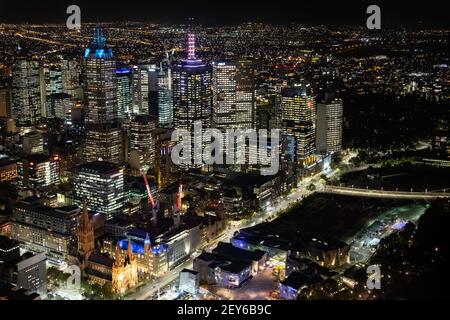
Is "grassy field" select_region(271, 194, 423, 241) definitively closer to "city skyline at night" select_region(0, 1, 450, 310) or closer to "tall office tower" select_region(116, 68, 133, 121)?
"city skyline at night" select_region(0, 1, 450, 310)

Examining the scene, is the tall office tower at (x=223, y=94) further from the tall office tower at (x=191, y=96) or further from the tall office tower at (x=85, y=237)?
the tall office tower at (x=85, y=237)

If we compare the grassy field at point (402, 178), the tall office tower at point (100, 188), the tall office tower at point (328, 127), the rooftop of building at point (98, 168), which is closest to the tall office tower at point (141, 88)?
the tall office tower at point (328, 127)

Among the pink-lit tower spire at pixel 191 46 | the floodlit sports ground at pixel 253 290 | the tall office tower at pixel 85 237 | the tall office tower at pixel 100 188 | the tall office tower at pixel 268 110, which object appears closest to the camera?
the floodlit sports ground at pixel 253 290

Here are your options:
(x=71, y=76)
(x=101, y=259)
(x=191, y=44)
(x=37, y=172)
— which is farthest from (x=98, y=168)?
(x=71, y=76)

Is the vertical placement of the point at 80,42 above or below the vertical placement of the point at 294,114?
above
